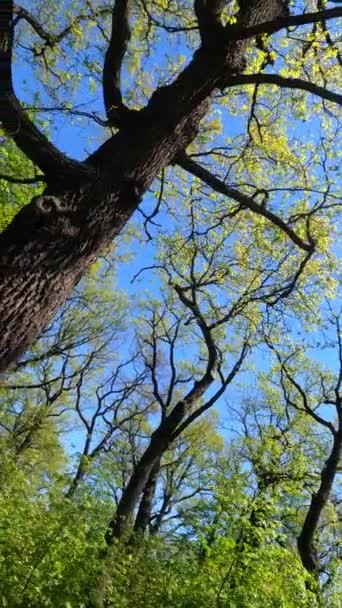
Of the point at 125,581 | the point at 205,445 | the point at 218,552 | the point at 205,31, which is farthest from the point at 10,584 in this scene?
the point at 205,445

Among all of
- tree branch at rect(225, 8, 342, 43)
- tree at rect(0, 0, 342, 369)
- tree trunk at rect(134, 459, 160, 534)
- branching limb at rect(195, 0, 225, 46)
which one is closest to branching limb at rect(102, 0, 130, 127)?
tree at rect(0, 0, 342, 369)

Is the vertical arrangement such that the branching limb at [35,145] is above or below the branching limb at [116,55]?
below

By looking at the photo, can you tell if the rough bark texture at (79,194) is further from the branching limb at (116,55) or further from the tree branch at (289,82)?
the branching limb at (116,55)

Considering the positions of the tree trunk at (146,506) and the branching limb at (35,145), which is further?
the tree trunk at (146,506)

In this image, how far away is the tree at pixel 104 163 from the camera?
3.07 meters

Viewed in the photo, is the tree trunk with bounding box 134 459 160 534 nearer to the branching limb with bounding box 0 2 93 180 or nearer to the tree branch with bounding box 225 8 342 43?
the branching limb with bounding box 0 2 93 180

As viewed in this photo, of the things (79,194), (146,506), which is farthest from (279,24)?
(146,506)

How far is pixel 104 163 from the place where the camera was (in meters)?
3.75

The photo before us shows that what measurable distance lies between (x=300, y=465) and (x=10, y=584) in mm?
12683

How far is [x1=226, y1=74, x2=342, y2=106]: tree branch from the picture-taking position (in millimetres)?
4289

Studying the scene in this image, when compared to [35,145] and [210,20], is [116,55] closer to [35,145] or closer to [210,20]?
[210,20]

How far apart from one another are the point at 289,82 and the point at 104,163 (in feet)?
6.06

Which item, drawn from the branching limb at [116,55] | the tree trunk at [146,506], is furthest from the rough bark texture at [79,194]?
the tree trunk at [146,506]

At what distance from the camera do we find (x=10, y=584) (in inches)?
153
